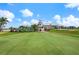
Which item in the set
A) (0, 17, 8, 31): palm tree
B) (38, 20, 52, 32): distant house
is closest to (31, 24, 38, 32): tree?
(38, 20, 52, 32): distant house

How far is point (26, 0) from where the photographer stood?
95.6 inches

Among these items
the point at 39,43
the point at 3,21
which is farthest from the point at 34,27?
the point at 3,21

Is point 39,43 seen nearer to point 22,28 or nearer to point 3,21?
point 22,28

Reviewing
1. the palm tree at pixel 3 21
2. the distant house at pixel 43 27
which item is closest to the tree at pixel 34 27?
the distant house at pixel 43 27

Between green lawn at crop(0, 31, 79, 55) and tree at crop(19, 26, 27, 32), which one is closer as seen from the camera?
green lawn at crop(0, 31, 79, 55)

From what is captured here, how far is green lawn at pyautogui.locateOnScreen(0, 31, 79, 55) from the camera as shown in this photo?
236cm

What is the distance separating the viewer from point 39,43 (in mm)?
2438

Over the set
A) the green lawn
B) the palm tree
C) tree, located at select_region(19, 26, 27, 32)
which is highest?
the palm tree

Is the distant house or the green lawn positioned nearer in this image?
the green lawn

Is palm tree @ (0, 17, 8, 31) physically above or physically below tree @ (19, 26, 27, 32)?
above

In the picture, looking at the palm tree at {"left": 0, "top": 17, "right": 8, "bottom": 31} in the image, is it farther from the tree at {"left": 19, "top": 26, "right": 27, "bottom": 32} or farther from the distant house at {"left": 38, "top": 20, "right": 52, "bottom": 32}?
the distant house at {"left": 38, "top": 20, "right": 52, "bottom": 32}

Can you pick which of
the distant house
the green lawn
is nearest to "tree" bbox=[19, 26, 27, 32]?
the green lawn

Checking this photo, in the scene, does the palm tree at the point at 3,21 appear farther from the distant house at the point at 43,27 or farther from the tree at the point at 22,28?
Answer: the distant house at the point at 43,27
